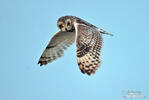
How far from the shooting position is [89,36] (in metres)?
12.5

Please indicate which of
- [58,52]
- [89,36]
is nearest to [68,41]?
[58,52]

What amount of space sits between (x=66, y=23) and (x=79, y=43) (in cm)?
178

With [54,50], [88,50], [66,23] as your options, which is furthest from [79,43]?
[54,50]

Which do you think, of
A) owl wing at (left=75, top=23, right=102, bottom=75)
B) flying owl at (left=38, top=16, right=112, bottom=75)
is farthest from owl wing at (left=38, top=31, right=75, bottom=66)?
owl wing at (left=75, top=23, right=102, bottom=75)

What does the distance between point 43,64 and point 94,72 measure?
422cm

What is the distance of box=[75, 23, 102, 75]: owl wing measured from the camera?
11.7m

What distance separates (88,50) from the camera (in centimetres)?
1205

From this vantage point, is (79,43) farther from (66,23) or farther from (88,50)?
(66,23)

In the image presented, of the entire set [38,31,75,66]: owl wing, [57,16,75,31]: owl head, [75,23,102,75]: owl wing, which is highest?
[57,16,75,31]: owl head

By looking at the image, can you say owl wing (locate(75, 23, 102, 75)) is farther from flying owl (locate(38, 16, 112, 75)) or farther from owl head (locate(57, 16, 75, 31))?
owl head (locate(57, 16, 75, 31))

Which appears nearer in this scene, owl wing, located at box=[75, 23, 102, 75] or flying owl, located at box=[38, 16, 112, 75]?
owl wing, located at box=[75, 23, 102, 75]

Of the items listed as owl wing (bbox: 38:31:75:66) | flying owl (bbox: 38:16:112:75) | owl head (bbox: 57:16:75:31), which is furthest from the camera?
owl wing (bbox: 38:31:75:66)

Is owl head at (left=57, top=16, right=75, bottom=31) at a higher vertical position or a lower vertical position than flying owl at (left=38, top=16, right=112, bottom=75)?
higher

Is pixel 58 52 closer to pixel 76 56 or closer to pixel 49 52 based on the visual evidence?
pixel 49 52
